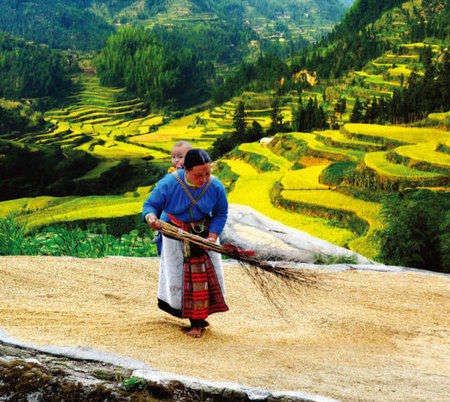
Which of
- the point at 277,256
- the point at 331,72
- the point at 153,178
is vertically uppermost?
the point at 331,72

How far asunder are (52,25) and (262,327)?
9966cm

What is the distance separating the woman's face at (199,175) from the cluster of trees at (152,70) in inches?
2246

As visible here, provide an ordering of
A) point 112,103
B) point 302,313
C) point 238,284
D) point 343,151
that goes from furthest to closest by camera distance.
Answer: point 112,103
point 343,151
point 238,284
point 302,313

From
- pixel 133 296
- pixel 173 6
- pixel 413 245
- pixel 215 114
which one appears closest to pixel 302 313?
pixel 133 296

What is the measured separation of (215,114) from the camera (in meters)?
39.2

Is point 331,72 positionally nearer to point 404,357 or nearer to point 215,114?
point 215,114

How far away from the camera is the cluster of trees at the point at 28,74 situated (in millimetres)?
49781

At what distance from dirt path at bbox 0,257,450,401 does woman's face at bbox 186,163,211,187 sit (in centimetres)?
112

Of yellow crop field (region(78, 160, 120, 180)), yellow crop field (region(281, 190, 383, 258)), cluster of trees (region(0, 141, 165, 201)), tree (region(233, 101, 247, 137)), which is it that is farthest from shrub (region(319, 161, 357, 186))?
yellow crop field (region(78, 160, 120, 180))

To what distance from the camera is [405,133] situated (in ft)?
45.0

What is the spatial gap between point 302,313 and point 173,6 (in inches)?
4925

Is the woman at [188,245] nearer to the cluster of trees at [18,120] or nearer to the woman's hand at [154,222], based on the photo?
the woman's hand at [154,222]

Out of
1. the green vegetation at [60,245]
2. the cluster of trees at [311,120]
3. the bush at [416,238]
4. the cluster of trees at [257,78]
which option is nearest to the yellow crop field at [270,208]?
the bush at [416,238]

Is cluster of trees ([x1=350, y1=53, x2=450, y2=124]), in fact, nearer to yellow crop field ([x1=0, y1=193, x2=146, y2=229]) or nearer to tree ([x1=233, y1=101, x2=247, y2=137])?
tree ([x1=233, y1=101, x2=247, y2=137])
